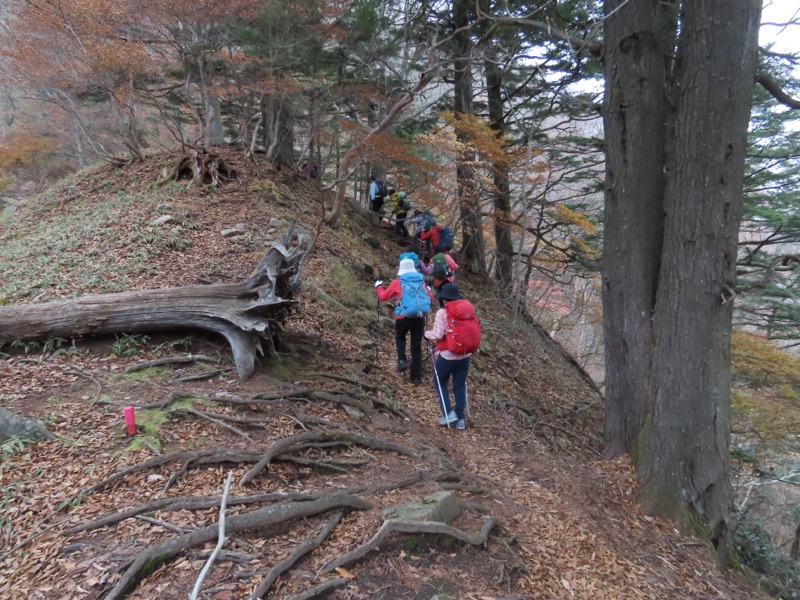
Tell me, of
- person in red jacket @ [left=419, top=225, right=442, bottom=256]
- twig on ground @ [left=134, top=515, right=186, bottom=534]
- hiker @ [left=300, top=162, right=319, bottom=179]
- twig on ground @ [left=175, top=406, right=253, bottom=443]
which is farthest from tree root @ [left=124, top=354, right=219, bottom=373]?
hiker @ [left=300, top=162, right=319, bottom=179]

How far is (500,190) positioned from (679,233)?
826 centimetres

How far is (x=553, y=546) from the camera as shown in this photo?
3.53 metres

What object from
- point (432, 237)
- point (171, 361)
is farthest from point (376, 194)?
point (171, 361)

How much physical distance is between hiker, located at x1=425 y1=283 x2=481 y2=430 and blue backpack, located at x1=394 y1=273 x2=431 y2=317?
54 cm

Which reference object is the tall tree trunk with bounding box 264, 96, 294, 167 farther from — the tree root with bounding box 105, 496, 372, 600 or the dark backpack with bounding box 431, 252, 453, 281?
the tree root with bounding box 105, 496, 372, 600

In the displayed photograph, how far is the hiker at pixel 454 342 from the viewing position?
5246mm

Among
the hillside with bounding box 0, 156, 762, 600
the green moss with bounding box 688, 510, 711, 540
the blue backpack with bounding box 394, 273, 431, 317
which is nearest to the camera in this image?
the hillside with bounding box 0, 156, 762, 600

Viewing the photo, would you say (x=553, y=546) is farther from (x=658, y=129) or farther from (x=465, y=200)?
(x=465, y=200)

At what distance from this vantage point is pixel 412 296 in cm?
591

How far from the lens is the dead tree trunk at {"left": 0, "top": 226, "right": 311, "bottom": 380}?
4812mm

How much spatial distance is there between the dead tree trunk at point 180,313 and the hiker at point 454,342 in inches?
71.1

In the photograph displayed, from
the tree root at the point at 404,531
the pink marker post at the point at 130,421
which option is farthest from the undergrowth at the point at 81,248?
the tree root at the point at 404,531

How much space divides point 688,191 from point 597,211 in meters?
9.91

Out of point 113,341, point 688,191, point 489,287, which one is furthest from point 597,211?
point 113,341
